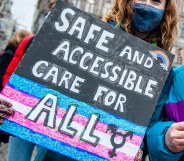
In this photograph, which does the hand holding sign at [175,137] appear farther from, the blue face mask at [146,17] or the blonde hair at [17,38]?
the blonde hair at [17,38]

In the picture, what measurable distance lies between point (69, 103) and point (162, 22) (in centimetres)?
64

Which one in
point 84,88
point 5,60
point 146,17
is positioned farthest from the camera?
point 5,60

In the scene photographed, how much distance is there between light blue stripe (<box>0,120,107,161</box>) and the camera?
4.37 ft

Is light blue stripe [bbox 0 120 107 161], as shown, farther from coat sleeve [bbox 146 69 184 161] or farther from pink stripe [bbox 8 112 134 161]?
coat sleeve [bbox 146 69 184 161]

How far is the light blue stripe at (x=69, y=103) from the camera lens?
1386 millimetres

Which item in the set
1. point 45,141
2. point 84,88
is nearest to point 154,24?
point 84,88

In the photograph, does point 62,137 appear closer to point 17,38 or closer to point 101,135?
point 101,135

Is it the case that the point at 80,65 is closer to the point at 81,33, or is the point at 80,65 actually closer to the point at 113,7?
the point at 81,33

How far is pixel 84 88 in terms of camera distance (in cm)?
143

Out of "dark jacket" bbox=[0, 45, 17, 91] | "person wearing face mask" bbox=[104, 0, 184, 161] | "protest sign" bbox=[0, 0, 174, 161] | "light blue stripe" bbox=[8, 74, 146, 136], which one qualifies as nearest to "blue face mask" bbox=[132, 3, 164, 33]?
"person wearing face mask" bbox=[104, 0, 184, 161]

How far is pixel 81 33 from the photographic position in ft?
4.90

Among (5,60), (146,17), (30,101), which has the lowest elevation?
(30,101)

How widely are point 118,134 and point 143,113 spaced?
13 centimetres

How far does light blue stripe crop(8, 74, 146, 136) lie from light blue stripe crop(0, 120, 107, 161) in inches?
5.1
